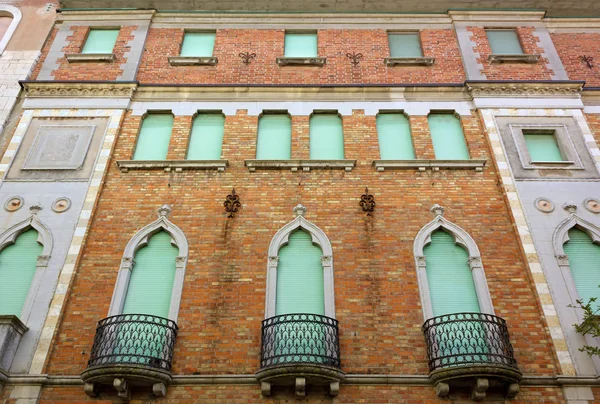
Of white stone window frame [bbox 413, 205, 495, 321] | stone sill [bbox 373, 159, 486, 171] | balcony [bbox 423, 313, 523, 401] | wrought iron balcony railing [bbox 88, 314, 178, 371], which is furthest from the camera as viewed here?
stone sill [bbox 373, 159, 486, 171]

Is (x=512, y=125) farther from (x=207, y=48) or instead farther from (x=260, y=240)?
(x=207, y=48)

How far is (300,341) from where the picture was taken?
30.4ft

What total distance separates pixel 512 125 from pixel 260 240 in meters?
7.55

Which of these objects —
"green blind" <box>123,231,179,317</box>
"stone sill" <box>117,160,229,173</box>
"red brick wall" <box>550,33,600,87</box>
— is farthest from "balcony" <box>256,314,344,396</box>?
"red brick wall" <box>550,33,600,87</box>

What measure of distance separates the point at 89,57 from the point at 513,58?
12723 millimetres

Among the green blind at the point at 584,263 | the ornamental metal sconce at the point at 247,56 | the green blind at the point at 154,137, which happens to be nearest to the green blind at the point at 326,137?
the ornamental metal sconce at the point at 247,56

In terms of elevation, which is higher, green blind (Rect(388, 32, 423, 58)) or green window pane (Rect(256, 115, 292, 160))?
green blind (Rect(388, 32, 423, 58))

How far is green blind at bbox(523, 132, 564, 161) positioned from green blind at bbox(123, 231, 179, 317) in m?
9.46

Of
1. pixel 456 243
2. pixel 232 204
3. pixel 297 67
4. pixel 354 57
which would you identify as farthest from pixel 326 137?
pixel 456 243

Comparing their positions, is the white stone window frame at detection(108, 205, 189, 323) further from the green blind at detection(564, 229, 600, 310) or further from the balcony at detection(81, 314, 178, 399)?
the green blind at detection(564, 229, 600, 310)

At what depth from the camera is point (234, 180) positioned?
40.7ft

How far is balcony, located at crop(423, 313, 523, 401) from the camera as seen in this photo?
870 centimetres

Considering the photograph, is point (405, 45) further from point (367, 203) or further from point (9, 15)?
point (9, 15)

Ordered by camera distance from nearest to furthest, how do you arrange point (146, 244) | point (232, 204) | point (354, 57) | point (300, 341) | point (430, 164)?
point (300, 341)
point (146, 244)
point (232, 204)
point (430, 164)
point (354, 57)
